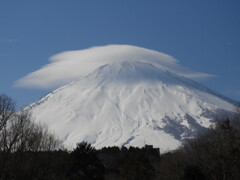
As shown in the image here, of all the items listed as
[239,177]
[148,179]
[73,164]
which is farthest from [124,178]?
[239,177]

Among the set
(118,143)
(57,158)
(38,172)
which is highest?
(118,143)

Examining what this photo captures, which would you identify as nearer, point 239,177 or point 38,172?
point 38,172

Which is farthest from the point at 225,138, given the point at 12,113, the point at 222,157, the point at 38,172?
the point at 12,113

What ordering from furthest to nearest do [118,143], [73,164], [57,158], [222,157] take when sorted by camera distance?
[118,143] → [57,158] → [73,164] → [222,157]

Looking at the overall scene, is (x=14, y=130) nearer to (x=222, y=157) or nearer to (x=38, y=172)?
(x=38, y=172)

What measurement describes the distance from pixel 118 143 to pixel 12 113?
14350 cm

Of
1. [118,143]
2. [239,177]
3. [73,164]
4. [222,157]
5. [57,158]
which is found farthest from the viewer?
[118,143]

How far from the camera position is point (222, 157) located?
31.9 m

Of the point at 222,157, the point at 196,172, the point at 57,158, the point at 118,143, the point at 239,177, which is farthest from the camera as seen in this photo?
the point at 118,143

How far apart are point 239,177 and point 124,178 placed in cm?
1289

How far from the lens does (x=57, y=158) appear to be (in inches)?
2056

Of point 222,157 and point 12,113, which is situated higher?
point 12,113

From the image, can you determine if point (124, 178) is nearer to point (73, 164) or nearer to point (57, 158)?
point (73, 164)

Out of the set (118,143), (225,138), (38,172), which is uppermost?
(118,143)
